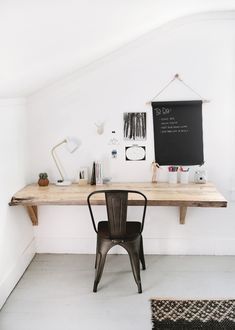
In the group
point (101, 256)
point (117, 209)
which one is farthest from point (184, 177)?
point (101, 256)

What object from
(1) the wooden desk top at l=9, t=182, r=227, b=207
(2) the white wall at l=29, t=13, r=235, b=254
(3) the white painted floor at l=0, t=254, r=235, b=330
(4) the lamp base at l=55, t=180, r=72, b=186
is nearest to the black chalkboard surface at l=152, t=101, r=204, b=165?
(2) the white wall at l=29, t=13, r=235, b=254

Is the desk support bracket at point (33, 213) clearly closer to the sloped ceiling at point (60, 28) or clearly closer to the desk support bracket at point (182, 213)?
the sloped ceiling at point (60, 28)

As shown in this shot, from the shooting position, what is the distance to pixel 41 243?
356cm

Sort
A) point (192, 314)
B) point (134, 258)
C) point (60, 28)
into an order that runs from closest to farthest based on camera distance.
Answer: point (60, 28) < point (192, 314) < point (134, 258)

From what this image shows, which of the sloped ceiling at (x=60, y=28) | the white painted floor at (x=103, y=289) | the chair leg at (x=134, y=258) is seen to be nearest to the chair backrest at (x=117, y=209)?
the chair leg at (x=134, y=258)

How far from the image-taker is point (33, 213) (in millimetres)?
3365

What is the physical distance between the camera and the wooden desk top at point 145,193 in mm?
2764

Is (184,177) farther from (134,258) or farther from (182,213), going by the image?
(134,258)

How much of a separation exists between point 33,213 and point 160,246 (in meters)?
1.37

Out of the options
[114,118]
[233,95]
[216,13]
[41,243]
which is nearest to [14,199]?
[41,243]

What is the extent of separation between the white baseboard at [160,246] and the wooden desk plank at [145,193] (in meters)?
0.31

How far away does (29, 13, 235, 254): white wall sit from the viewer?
3178 mm

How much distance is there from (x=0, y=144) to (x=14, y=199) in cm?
52

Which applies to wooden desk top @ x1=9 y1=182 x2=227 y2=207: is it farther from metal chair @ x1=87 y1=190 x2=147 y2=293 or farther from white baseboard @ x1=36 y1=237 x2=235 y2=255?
white baseboard @ x1=36 y1=237 x2=235 y2=255
